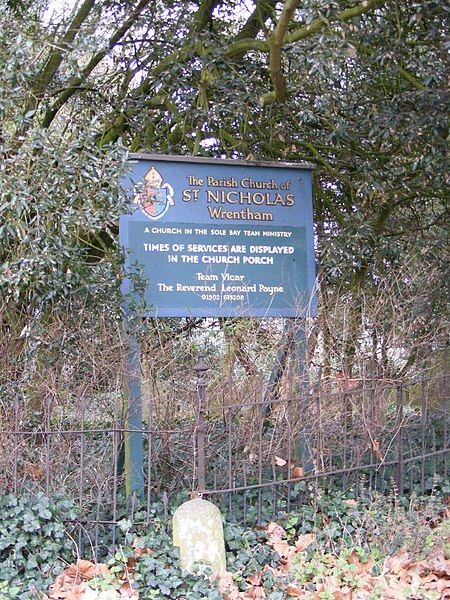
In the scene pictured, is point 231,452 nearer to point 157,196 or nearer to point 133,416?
point 133,416

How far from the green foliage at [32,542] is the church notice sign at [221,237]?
1.78m

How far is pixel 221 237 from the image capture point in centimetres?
672

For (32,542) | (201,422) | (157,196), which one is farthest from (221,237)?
(32,542)

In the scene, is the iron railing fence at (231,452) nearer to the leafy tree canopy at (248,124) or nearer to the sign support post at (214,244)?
the sign support post at (214,244)

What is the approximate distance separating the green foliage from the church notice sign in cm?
178

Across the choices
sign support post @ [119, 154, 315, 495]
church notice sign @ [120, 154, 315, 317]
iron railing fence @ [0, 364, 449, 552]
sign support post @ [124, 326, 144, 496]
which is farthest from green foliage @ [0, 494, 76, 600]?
church notice sign @ [120, 154, 315, 317]

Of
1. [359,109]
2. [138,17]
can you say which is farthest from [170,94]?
[359,109]

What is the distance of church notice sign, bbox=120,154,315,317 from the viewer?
646cm

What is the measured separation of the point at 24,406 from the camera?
6.37 metres

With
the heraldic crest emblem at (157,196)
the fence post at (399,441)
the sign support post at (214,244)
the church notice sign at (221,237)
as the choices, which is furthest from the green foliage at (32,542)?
the fence post at (399,441)

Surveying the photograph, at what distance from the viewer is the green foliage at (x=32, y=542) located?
16.3 feet

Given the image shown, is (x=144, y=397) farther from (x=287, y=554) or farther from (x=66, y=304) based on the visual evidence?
(x=287, y=554)

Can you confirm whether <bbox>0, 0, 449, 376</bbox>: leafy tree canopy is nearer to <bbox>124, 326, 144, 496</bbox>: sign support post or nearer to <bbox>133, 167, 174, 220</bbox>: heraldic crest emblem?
<bbox>133, 167, 174, 220</bbox>: heraldic crest emblem

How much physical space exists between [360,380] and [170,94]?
3.65m
